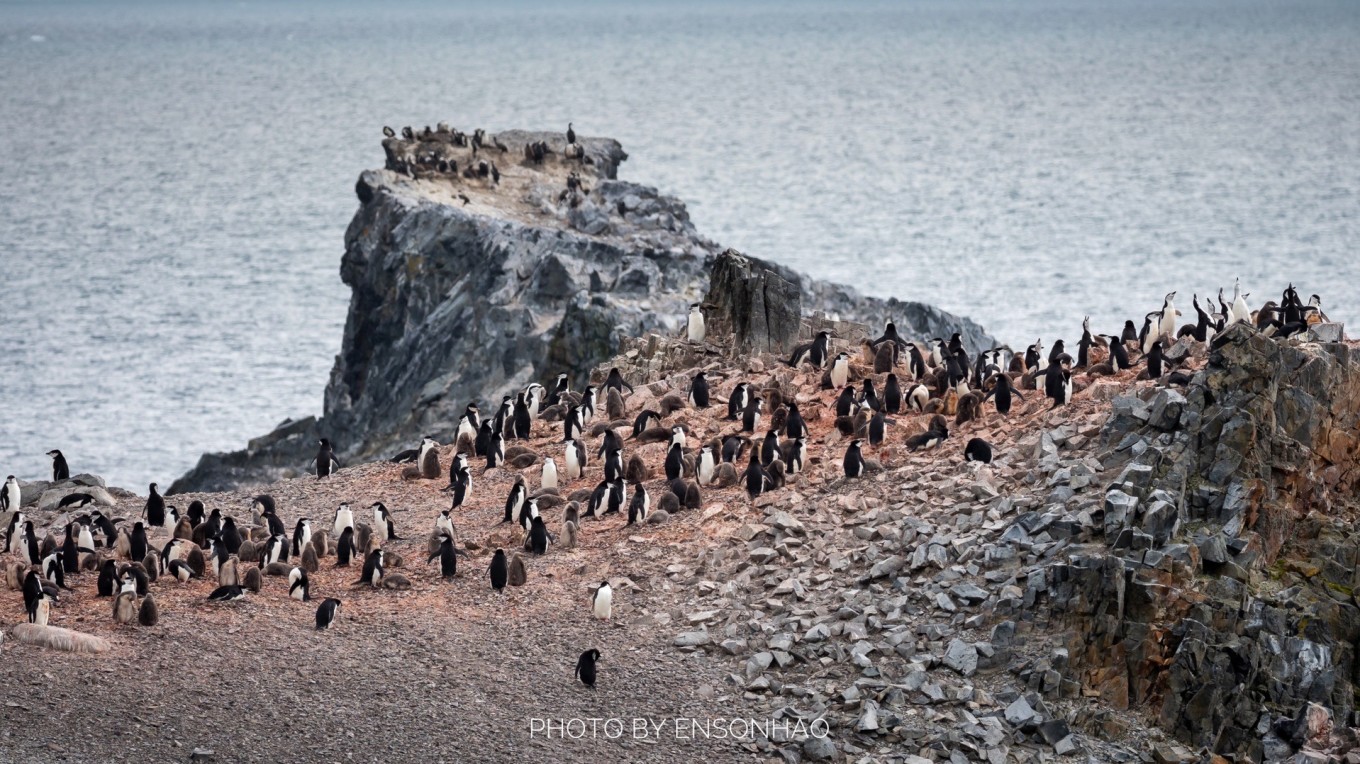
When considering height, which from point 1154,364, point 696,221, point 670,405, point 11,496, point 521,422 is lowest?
point 696,221

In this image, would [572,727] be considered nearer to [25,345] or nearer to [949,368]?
[949,368]

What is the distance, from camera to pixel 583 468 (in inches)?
1227

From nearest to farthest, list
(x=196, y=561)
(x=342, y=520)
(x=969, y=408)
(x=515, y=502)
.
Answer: (x=196, y=561) < (x=342, y=520) < (x=515, y=502) < (x=969, y=408)

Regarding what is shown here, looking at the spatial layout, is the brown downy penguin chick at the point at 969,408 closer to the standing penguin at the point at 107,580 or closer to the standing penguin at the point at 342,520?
the standing penguin at the point at 342,520

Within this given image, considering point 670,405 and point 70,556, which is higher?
point 670,405

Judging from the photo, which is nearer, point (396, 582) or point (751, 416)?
point (396, 582)

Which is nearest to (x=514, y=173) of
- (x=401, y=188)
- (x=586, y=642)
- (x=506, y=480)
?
(x=401, y=188)

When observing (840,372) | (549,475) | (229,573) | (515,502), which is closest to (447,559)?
(515,502)

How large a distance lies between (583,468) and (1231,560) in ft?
37.7

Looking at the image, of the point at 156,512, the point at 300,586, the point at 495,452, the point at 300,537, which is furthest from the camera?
the point at 495,452

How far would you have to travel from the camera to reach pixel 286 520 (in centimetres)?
3114

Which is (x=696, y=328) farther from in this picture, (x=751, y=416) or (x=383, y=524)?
(x=383, y=524)

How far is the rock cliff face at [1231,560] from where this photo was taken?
2336 centimetres

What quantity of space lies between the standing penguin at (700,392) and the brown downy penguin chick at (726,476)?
417cm
